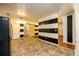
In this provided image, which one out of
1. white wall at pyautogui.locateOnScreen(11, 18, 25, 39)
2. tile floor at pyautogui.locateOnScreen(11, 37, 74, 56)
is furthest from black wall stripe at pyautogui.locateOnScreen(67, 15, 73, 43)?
white wall at pyautogui.locateOnScreen(11, 18, 25, 39)

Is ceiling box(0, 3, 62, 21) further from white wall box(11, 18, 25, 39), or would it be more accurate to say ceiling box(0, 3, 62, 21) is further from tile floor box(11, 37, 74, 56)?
tile floor box(11, 37, 74, 56)

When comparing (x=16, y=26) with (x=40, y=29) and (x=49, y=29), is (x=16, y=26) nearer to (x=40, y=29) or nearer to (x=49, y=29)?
(x=40, y=29)

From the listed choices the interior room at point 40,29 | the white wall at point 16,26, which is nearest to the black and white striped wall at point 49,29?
the interior room at point 40,29

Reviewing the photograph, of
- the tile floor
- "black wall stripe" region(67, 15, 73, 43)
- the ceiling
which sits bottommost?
the tile floor

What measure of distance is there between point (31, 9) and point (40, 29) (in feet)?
0.99

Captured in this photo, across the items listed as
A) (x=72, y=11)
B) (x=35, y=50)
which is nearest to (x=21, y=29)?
(x=35, y=50)

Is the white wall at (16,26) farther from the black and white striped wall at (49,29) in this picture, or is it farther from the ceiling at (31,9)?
the black and white striped wall at (49,29)

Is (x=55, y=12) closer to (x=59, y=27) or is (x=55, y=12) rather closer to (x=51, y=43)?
(x=59, y=27)

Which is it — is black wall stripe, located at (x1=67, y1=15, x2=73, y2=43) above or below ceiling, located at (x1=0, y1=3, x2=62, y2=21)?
below

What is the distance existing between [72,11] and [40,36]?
1.77 feet

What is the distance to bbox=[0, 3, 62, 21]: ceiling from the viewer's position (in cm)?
154

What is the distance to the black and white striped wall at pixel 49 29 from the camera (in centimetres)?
161

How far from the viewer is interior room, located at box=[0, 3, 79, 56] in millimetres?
1545

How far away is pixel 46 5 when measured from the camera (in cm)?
157
